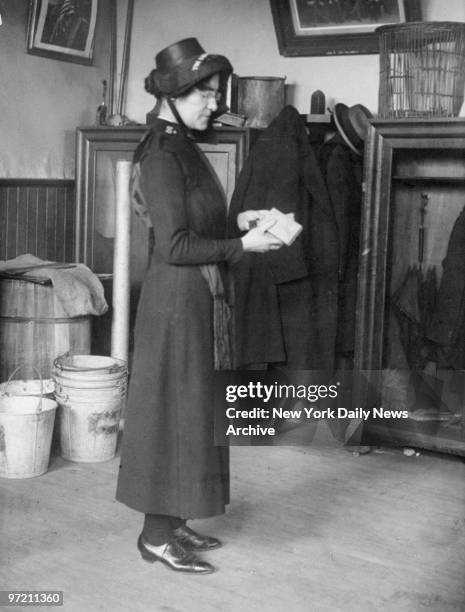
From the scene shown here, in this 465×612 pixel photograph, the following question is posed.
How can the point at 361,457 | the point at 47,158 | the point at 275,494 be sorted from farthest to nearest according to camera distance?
1. the point at 47,158
2. the point at 361,457
3. the point at 275,494

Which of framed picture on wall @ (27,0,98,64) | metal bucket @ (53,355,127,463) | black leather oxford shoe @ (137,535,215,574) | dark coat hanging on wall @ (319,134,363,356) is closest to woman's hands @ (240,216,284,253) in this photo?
black leather oxford shoe @ (137,535,215,574)

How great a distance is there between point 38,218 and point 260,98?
1329 mm

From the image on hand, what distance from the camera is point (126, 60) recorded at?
15.8 ft

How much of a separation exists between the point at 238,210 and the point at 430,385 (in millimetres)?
1302

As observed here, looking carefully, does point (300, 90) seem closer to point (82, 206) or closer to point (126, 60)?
point (126, 60)

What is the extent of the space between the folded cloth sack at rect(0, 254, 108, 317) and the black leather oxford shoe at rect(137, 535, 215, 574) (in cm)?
148

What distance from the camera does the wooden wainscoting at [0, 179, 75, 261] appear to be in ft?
14.4

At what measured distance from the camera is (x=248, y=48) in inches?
184

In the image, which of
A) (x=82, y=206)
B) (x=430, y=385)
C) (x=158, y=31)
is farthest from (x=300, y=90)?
(x=430, y=385)

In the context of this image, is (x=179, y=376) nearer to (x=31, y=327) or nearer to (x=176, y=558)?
(x=176, y=558)

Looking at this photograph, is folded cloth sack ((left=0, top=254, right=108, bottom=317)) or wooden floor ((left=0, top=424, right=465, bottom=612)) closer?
wooden floor ((left=0, top=424, right=465, bottom=612))

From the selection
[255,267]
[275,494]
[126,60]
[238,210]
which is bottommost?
[275,494]

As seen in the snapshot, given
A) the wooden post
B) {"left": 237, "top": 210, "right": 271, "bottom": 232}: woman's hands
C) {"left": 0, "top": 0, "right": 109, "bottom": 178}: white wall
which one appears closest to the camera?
{"left": 237, "top": 210, "right": 271, "bottom": 232}: woman's hands

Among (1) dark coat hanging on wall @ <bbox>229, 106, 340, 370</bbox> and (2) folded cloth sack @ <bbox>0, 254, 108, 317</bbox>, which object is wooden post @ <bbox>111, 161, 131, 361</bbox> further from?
(1) dark coat hanging on wall @ <bbox>229, 106, 340, 370</bbox>
